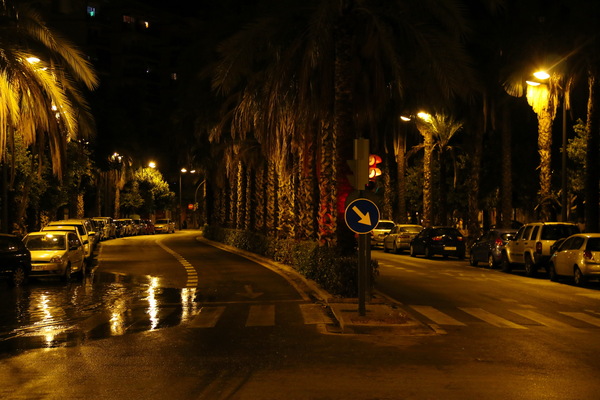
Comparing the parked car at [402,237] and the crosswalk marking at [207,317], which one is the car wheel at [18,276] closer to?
the crosswalk marking at [207,317]

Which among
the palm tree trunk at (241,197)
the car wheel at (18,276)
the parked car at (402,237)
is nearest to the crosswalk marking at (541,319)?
the car wheel at (18,276)

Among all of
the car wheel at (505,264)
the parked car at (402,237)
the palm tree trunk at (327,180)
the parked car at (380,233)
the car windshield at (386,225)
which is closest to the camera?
the palm tree trunk at (327,180)

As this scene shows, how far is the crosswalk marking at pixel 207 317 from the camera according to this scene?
14102mm

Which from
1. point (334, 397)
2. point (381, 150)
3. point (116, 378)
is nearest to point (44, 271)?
point (116, 378)

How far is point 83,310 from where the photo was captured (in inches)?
667

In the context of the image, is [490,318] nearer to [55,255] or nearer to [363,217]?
[363,217]

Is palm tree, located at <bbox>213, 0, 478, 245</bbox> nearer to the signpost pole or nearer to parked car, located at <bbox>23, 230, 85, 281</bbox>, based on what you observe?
the signpost pole

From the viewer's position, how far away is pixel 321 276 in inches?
776

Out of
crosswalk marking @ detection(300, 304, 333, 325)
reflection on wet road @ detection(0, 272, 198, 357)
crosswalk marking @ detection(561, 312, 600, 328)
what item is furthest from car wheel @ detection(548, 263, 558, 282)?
reflection on wet road @ detection(0, 272, 198, 357)

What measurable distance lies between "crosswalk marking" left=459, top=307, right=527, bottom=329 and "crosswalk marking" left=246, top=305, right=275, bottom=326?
4.11 metres

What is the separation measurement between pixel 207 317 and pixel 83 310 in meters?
3.45

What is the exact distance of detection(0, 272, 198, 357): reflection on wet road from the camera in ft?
43.0

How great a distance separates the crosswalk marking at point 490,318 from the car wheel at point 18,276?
1251 cm

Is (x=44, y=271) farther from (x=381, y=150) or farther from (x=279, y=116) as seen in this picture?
(x=381, y=150)
